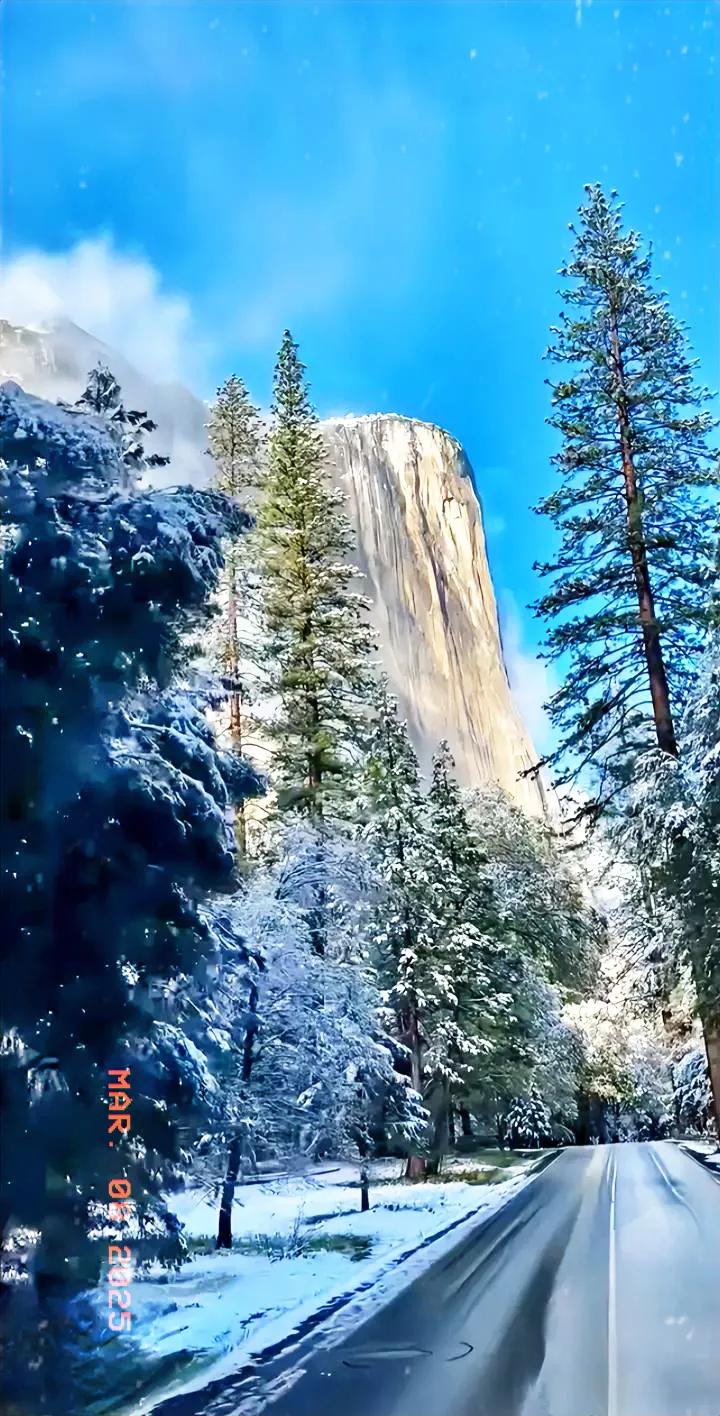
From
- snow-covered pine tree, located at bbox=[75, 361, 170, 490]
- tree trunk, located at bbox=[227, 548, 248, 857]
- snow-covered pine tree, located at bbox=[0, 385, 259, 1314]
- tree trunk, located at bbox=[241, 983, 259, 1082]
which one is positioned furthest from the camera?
tree trunk, located at bbox=[227, 548, 248, 857]

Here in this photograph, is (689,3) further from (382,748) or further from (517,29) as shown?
(382,748)

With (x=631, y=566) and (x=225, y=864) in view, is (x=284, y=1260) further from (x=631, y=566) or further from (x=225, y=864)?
(x=631, y=566)

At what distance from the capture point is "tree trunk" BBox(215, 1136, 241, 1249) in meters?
4.60

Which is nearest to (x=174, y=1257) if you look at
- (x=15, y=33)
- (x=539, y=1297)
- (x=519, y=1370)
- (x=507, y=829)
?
(x=519, y=1370)

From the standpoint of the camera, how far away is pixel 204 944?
12.6 ft

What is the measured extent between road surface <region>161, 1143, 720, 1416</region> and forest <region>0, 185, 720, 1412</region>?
0.62m

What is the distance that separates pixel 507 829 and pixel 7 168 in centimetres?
457

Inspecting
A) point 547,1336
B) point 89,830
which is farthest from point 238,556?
point 547,1336

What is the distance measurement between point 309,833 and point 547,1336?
2.73m

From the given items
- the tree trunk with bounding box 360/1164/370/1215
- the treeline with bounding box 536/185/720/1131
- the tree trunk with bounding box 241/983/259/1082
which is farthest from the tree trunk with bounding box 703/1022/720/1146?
the tree trunk with bounding box 241/983/259/1082

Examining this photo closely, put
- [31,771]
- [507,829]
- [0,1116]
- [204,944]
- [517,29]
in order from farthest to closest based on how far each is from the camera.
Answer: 1. [507,829]
2. [517,29]
3. [204,944]
4. [31,771]
5. [0,1116]

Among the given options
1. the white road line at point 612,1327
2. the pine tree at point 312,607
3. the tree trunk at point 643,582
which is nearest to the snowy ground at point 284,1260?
the white road line at point 612,1327

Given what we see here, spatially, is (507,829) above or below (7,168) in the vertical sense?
below

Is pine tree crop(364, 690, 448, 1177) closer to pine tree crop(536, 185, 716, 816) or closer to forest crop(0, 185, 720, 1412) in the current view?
forest crop(0, 185, 720, 1412)
